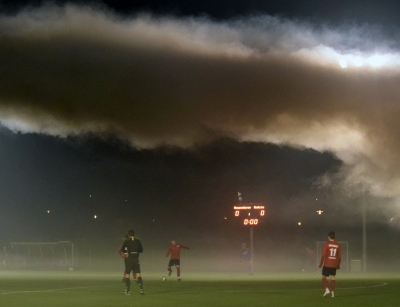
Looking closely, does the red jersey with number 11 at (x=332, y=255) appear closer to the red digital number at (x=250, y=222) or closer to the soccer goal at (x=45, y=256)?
the red digital number at (x=250, y=222)

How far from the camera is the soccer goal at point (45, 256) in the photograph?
60.2 m

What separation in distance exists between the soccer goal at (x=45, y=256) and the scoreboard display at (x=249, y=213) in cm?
1787

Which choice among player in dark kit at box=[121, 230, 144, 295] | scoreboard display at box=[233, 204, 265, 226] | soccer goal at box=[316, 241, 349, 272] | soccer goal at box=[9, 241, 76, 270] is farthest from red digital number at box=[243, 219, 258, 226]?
player in dark kit at box=[121, 230, 144, 295]

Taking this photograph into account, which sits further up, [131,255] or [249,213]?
[249,213]

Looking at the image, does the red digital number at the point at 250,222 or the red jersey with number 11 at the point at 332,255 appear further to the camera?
the red digital number at the point at 250,222

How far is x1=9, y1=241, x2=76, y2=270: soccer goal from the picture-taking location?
197ft

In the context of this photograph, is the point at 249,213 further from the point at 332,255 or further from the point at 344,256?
the point at 332,255

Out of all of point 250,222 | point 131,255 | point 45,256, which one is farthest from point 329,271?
point 45,256

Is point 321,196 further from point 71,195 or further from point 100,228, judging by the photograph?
point 71,195


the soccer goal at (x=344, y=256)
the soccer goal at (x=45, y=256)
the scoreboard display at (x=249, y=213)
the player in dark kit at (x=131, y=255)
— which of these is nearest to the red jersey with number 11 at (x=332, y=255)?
the player in dark kit at (x=131, y=255)

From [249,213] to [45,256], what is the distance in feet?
72.2

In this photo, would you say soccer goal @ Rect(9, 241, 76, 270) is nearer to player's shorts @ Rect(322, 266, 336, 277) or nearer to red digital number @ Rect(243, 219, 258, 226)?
red digital number @ Rect(243, 219, 258, 226)

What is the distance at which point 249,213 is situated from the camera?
46.9 metres

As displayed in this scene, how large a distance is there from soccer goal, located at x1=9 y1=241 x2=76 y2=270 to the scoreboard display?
58.6 feet
